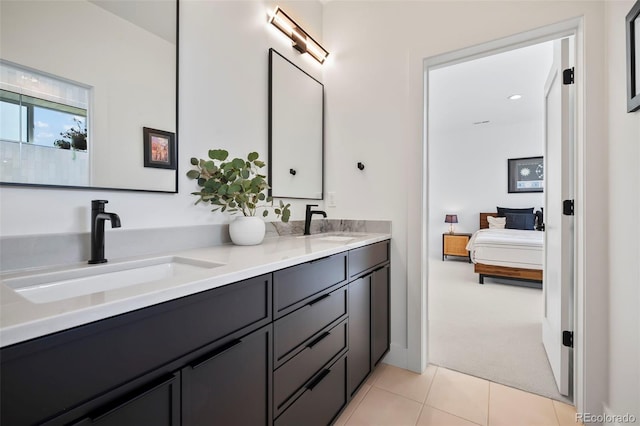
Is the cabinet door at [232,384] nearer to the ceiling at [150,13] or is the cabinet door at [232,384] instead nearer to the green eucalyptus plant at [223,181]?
the green eucalyptus plant at [223,181]

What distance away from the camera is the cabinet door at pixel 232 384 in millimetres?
773

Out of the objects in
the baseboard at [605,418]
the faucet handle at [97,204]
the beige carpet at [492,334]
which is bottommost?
the beige carpet at [492,334]

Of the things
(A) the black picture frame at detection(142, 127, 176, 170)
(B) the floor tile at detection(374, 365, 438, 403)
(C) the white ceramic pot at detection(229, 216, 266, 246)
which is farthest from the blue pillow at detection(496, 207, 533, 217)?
(A) the black picture frame at detection(142, 127, 176, 170)

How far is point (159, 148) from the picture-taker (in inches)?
51.0

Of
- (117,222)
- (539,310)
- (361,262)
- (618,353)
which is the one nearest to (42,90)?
(117,222)

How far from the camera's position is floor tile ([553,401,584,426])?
152cm

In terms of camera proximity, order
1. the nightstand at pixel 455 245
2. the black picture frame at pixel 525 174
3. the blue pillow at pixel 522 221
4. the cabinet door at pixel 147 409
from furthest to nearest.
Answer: the nightstand at pixel 455 245
the black picture frame at pixel 525 174
the blue pillow at pixel 522 221
the cabinet door at pixel 147 409

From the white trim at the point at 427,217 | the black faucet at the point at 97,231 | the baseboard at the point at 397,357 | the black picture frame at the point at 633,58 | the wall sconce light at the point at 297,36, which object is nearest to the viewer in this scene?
the black faucet at the point at 97,231

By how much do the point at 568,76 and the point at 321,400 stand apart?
7.33 ft

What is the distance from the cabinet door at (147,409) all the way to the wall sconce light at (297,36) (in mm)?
2084

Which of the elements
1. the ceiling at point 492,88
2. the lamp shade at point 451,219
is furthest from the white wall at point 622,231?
the lamp shade at point 451,219

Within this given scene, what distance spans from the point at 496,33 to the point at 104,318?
2.32 m

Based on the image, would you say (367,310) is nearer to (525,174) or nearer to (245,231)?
(245,231)

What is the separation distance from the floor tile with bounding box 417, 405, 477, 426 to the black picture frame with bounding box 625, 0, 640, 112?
5.43 ft
